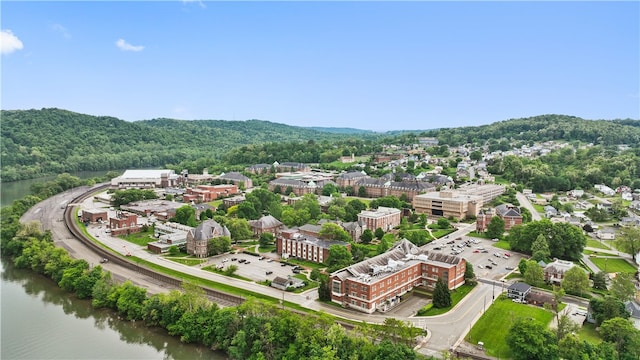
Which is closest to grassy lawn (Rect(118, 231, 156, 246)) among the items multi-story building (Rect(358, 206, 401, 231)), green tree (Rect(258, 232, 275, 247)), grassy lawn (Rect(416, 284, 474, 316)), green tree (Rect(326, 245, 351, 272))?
green tree (Rect(258, 232, 275, 247))

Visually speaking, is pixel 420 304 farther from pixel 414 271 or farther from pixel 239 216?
pixel 239 216

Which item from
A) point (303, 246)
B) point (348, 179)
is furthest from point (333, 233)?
point (348, 179)

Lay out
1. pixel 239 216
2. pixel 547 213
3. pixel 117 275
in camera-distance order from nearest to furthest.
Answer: pixel 117 275 → pixel 239 216 → pixel 547 213

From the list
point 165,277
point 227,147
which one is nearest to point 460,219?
point 165,277

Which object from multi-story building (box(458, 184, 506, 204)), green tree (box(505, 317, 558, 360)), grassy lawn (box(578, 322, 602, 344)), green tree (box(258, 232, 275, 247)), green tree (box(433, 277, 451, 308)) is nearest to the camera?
→ green tree (box(505, 317, 558, 360))

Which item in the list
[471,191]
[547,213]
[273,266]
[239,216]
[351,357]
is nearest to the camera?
[351,357]

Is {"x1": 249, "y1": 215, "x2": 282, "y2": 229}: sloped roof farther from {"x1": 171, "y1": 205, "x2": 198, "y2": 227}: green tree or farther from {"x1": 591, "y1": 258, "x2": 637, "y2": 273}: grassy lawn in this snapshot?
{"x1": 591, "y1": 258, "x2": 637, "y2": 273}: grassy lawn

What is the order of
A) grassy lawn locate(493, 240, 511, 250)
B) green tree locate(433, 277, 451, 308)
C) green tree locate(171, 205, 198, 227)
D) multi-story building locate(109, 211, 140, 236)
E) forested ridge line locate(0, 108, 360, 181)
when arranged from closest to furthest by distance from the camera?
green tree locate(433, 277, 451, 308) < grassy lawn locate(493, 240, 511, 250) < multi-story building locate(109, 211, 140, 236) < green tree locate(171, 205, 198, 227) < forested ridge line locate(0, 108, 360, 181)
